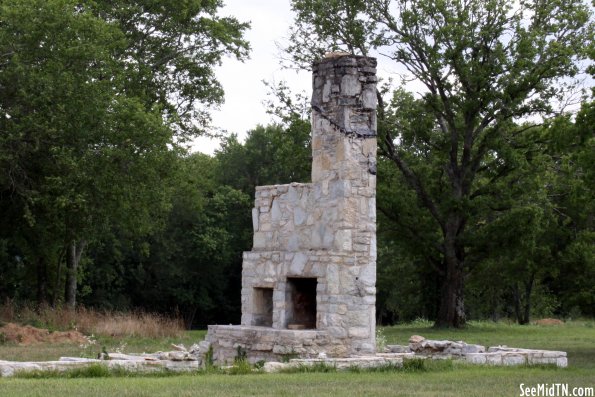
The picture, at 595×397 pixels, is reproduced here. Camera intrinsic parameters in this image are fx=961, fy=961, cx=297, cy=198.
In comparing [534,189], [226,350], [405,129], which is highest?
[405,129]

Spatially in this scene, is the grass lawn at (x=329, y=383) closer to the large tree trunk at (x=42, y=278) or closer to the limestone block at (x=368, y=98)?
the limestone block at (x=368, y=98)

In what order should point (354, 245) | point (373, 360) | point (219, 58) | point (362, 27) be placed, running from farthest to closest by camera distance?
1. point (219, 58)
2. point (362, 27)
3. point (354, 245)
4. point (373, 360)

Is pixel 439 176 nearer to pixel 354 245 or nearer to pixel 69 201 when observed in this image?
pixel 69 201

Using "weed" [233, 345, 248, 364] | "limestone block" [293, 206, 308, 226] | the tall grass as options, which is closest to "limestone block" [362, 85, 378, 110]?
"limestone block" [293, 206, 308, 226]

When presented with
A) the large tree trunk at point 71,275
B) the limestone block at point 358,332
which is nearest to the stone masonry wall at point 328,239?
the limestone block at point 358,332

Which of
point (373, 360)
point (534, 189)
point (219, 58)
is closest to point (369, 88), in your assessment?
point (373, 360)

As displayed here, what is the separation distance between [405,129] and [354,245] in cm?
1824

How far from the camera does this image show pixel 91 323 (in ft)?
90.7

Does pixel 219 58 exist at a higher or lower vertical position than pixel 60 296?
higher

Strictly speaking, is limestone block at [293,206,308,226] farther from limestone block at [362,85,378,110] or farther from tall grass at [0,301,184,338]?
tall grass at [0,301,184,338]

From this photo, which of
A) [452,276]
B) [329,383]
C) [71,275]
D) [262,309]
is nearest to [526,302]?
[452,276]

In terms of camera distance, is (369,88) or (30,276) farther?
(30,276)

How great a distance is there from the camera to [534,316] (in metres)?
51.8

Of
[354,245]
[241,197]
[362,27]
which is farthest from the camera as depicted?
[241,197]
